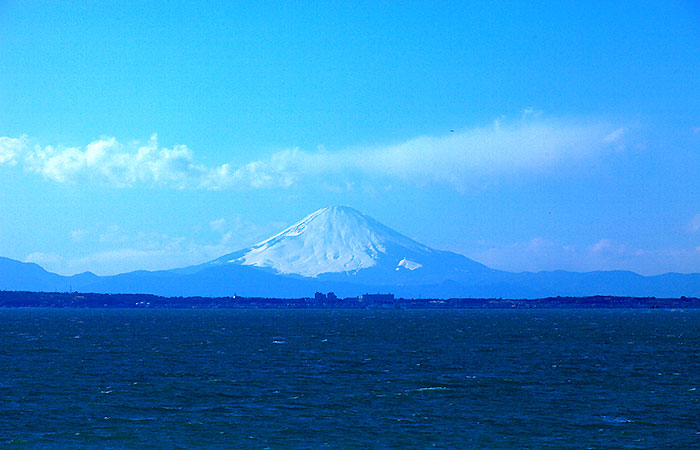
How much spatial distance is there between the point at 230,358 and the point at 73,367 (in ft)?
60.9

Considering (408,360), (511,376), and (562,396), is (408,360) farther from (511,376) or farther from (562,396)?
(562,396)

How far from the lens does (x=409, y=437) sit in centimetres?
4819

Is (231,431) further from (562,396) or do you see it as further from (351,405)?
(562,396)

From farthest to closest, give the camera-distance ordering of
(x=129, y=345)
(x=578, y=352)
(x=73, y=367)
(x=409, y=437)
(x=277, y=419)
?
(x=129, y=345) → (x=578, y=352) → (x=73, y=367) → (x=277, y=419) → (x=409, y=437)

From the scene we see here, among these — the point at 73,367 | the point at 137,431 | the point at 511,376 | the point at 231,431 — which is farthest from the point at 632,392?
the point at 73,367

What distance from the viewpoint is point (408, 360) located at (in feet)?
309

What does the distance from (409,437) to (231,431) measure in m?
10.9

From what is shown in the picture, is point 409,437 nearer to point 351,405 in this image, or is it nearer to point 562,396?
point 351,405

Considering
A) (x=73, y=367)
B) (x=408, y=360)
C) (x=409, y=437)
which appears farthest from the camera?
(x=408, y=360)

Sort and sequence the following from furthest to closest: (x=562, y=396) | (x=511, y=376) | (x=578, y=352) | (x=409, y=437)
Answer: (x=578, y=352) < (x=511, y=376) < (x=562, y=396) < (x=409, y=437)

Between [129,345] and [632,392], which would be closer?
[632,392]

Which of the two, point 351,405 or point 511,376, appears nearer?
point 351,405

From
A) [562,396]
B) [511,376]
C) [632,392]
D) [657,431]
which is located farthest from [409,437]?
[511,376]

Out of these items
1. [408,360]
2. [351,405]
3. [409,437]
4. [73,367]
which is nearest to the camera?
[409,437]
